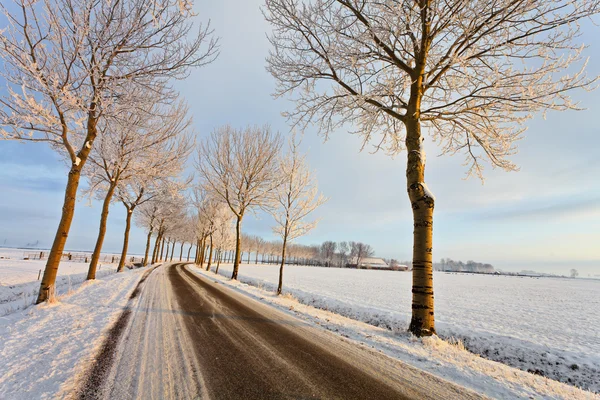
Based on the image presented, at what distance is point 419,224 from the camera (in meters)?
5.84

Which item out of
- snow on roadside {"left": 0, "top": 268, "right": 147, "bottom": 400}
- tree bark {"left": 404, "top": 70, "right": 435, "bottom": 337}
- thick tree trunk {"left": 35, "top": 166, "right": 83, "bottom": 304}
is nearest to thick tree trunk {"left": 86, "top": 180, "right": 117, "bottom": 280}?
thick tree trunk {"left": 35, "top": 166, "right": 83, "bottom": 304}

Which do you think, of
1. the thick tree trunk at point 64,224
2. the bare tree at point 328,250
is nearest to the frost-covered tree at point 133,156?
the thick tree trunk at point 64,224

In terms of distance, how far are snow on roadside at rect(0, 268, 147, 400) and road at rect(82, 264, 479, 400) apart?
398mm

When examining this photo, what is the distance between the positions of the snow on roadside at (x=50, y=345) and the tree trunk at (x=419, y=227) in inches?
229

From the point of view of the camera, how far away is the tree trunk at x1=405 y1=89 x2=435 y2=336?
5.51 metres

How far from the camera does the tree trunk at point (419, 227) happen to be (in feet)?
18.1

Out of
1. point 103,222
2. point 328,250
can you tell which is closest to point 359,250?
point 328,250

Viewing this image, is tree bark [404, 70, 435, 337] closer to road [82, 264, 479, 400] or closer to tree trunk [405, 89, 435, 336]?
tree trunk [405, 89, 435, 336]

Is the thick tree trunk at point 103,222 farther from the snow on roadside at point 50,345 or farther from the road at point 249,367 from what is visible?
the road at point 249,367

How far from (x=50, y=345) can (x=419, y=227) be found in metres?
7.05

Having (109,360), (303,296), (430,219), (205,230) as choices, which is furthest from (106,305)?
(205,230)

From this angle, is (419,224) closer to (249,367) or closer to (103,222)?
(249,367)

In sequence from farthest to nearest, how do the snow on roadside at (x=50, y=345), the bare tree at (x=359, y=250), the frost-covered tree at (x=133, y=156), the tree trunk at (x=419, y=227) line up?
the bare tree at (x=359, y=250) < the frost-covered tree at (x=133, y=156) < the tree trunk at (x=419, y=227) < the snow on roadside at (x=50, y=345)

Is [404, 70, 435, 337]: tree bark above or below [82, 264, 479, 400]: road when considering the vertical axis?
above
